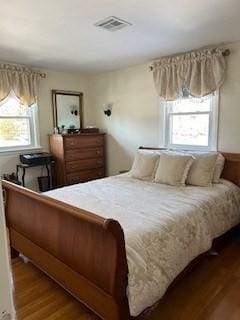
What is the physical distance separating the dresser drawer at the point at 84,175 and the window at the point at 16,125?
0.90 meters

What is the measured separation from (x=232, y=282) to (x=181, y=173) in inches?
50.5

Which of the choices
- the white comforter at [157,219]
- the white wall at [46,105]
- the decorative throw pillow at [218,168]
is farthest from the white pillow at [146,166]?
the white wall at [46,105]

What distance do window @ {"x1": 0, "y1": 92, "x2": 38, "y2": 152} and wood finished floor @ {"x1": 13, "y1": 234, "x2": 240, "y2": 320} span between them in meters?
2.39

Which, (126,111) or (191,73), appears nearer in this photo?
(191,73)

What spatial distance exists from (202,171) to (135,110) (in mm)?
1882

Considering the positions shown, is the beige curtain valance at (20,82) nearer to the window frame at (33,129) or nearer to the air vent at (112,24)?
the window frame at (33,129)

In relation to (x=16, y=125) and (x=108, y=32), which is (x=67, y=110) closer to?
(x=16, y=125)

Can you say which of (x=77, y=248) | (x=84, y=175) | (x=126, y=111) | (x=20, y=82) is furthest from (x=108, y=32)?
(x=84, y=175)

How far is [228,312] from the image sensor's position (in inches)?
73.0

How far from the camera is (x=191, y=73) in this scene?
3492mm

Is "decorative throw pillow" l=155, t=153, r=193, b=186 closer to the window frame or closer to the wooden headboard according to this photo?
the wooden headboard

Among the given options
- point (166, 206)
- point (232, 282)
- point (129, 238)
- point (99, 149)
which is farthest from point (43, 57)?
point (232, 282)

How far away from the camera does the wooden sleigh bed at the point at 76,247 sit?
1.53 m

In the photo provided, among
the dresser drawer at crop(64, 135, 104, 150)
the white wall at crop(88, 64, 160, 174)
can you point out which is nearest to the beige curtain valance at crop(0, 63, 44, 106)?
the dresser drawer at crop(64, 135, 104, 150)
